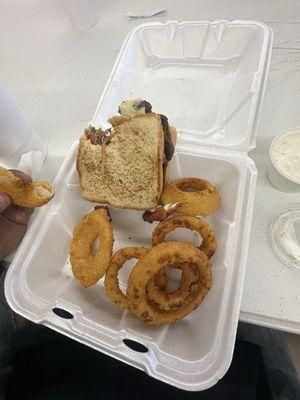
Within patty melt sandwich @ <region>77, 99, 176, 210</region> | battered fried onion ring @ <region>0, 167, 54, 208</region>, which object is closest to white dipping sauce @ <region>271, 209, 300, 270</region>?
patty melt sandwich @ <region>77, 99, 176, 210</region>

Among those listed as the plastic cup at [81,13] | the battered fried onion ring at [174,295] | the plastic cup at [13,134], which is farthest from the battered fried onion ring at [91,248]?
the plastic cup at [81,13]

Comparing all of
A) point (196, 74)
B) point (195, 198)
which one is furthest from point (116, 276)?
point (196, 74)

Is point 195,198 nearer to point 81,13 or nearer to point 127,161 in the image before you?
point 127,161

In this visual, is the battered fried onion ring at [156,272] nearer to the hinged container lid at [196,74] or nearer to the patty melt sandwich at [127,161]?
the patty melt sandwich at [127,161]

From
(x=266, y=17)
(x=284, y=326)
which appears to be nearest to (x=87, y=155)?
(x=284, y=326)

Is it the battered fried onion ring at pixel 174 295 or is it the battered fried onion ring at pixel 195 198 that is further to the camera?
the battered fried onion ring at pixel 195 198

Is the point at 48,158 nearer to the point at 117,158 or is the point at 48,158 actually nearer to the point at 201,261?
the point at 117,158

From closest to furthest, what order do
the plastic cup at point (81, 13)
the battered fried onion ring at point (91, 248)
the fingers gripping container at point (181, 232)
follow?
the fingers gripping container at point (181, 232)
the battered fried onion ring at point (91, 248)
the plastic cup at point (81, 13)
